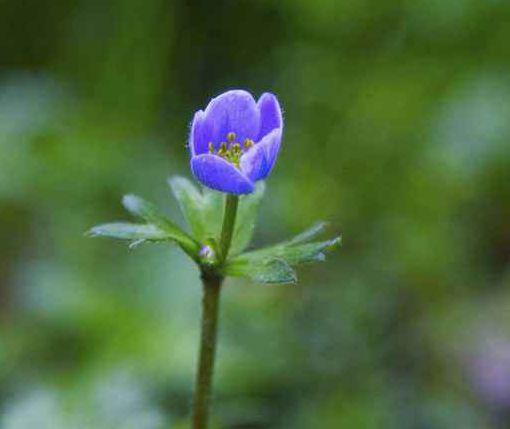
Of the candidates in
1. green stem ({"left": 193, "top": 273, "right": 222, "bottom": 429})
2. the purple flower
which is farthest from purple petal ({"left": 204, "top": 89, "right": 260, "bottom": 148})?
green stem ({"left": 193, "top": 273, "right": 222, "bottom": 429})

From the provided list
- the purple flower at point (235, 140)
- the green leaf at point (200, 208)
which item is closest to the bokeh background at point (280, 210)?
the green leaf at point (200, 208)

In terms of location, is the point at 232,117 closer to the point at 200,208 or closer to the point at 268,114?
the point at 268,114

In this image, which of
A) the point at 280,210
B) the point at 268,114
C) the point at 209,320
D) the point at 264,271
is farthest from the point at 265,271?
the point at 280,210

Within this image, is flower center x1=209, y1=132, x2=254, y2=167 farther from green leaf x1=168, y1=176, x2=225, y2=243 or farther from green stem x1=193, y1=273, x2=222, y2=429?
green stem x1=193, y1=273, x2=222, y2=429

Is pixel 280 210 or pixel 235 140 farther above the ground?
pixel 280 210

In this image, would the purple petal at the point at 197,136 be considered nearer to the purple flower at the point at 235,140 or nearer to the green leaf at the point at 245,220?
the purple flower at the point at 235,140

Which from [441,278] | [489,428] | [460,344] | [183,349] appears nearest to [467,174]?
[441,278]
